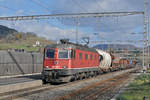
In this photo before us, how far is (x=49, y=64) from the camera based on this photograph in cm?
2169

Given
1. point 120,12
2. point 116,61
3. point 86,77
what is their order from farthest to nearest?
point 116,61, point 120,12, point 86,77

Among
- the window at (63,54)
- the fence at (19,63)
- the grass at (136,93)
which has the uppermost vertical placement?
the window at (63,54)

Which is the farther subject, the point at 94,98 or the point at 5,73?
the point at 5,73

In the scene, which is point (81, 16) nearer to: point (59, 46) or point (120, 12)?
point (120, 12)

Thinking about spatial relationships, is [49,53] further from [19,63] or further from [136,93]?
[19,63]

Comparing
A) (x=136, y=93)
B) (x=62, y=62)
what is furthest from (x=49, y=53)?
(x=136, y=93)

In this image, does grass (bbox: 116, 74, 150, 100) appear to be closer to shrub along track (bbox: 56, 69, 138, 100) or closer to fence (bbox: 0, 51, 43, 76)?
shrub along track (bbox: 56, 69, 138, 100)

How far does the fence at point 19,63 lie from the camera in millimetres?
30094

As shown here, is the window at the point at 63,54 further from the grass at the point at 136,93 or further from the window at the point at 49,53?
the grass at the point at 136,93

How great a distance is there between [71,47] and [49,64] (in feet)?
8.26

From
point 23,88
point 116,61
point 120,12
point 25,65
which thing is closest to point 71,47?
point 23,88

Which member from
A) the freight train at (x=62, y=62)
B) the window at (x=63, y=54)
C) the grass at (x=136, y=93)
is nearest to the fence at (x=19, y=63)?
the freight train at (x=62, y=62)

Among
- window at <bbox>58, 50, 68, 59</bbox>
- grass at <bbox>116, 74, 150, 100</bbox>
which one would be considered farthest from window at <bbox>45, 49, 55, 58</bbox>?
grass at <bbox>116, 74, 150, 100</bbox>

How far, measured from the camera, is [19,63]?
3328cm
